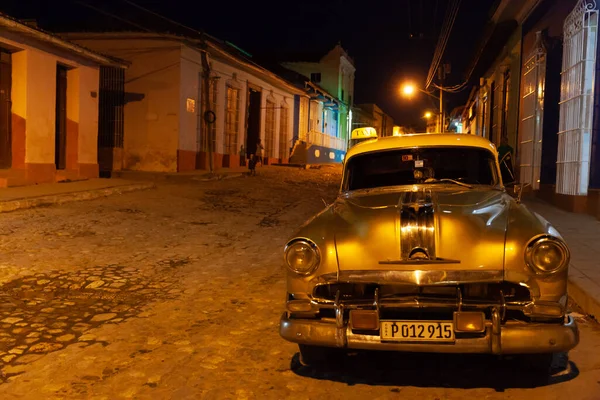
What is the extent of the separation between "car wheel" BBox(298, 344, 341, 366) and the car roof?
6.96 feet

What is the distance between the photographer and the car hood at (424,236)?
3.23 meters

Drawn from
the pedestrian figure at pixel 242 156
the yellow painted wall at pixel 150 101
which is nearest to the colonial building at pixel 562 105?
the yellow painted wall at pixel 150 101

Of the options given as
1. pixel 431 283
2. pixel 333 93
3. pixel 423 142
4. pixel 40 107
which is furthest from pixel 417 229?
pixel 333 93

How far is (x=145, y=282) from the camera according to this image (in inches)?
243

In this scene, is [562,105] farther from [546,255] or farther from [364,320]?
[364,320]

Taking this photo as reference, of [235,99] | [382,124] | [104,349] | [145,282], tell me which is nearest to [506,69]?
[235,99]

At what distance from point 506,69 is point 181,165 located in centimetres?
1178

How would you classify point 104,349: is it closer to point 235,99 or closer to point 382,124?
point 235,99

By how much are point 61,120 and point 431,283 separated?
48.7 feet

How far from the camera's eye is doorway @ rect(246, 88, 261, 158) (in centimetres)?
2689

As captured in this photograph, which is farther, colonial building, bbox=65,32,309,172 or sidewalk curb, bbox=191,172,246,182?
colonial building, bbox=65,32,309,172

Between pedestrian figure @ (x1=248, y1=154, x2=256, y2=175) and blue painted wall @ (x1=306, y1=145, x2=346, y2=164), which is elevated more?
blue painted wall @ (x1=306, y1=145, x2=346, y2=164)

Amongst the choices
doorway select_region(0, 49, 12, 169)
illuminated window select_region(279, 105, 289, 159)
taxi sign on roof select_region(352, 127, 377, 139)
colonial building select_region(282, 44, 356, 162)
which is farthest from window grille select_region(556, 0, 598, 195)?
colonial building select_region(282, 44, 356, 162)

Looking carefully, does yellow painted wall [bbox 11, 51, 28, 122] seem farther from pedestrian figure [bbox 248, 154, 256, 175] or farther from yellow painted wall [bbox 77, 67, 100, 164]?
pedestrian figure [bbox 248, 154, 256, 175]
